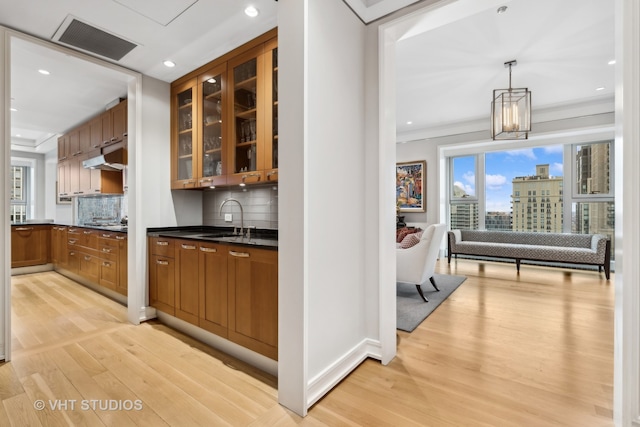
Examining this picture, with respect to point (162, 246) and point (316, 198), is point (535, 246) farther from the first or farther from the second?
point (162, 246)

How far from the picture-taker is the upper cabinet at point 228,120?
7.93 ft

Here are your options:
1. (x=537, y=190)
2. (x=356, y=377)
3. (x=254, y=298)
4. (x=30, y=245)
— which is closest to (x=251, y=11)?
(x=254, y=298)

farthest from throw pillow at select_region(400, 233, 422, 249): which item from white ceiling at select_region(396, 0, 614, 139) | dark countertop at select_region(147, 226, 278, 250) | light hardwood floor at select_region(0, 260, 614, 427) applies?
white ceiling at select_region(396, 0, 614, 139)

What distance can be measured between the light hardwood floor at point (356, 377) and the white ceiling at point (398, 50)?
242cm

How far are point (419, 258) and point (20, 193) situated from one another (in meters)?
8.82

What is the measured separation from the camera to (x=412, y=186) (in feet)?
22.5

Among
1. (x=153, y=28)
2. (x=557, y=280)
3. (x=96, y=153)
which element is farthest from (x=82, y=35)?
(x=557, y=280)

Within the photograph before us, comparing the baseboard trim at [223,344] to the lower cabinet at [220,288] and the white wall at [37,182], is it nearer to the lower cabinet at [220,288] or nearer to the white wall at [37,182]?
the lower cabinet at [220,288]

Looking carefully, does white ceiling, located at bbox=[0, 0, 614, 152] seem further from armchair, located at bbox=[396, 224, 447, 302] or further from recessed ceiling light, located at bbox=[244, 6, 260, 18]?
armchair, located at bbox=[396, 224, 447, 302]

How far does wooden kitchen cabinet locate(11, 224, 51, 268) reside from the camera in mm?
5066

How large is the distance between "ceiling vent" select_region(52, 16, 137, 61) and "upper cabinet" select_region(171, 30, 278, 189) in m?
0.62

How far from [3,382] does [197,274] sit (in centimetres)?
134

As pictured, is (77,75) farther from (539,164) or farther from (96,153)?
(539,164)

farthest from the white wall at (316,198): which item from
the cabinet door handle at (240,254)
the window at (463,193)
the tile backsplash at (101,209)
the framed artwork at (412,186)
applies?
the window at (463,193)
